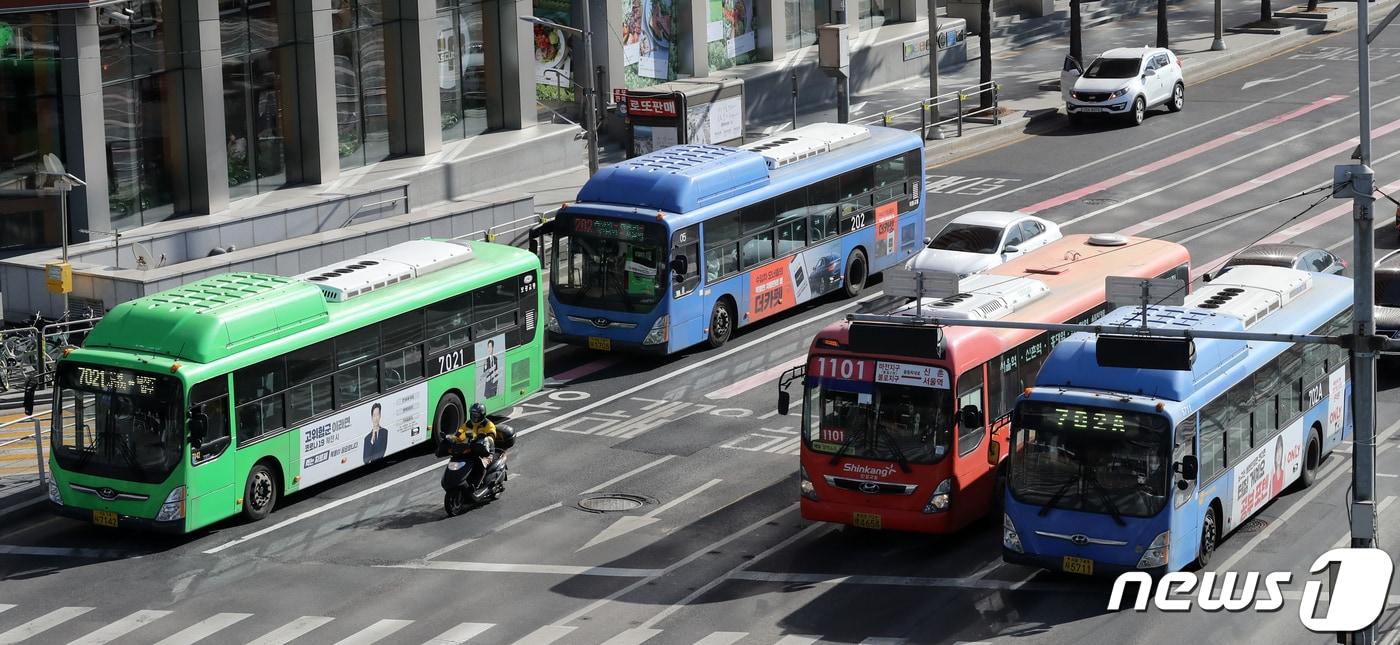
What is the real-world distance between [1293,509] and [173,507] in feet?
45.7

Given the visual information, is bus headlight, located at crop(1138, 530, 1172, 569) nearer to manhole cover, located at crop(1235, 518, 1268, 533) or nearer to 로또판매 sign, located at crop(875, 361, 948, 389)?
로또판매 sign, located at crop(875, 361, 948, 389)

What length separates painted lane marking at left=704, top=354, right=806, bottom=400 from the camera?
1218 inches

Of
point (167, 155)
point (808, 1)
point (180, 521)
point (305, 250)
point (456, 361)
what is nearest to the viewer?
point (180, 521)

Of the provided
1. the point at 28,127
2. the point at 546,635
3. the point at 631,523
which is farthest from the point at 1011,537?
the point at 28,127

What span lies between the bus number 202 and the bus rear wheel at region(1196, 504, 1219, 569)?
11.4 m

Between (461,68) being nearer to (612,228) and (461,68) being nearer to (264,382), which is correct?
(612,228)

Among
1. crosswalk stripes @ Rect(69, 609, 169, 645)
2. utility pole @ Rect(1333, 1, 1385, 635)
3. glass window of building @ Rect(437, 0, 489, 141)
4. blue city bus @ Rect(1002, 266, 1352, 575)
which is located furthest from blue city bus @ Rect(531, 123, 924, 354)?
utility pole @ Rect(1333, 1, 1385, 635)

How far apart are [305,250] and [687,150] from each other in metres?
7.85

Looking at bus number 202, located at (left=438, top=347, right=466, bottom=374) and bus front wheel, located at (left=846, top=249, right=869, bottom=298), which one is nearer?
bus number 202, located at (left=438, top=347, right=466, bottom=374)

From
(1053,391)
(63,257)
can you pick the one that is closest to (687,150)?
(63,257)

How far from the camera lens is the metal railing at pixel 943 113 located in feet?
168

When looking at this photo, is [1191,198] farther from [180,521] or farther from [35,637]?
[35,637]

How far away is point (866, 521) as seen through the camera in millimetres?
22938

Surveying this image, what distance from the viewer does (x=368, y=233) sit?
38.1 meters
